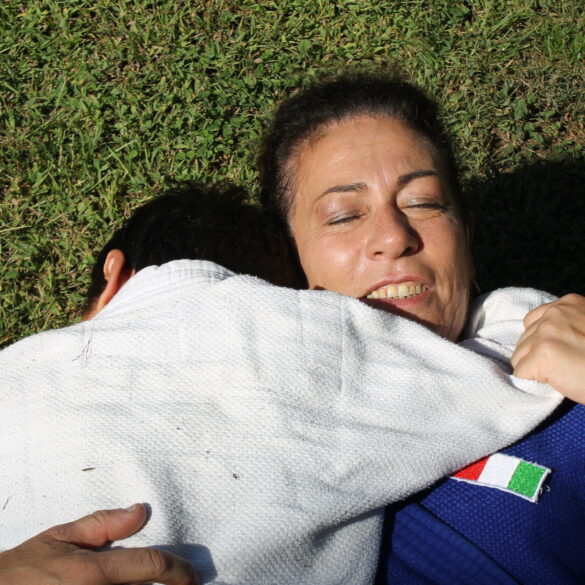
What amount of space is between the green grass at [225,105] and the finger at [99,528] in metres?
2.02

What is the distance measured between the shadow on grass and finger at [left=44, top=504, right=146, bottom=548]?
2510 mm

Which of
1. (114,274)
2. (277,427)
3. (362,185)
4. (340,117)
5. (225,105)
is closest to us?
(277,427)

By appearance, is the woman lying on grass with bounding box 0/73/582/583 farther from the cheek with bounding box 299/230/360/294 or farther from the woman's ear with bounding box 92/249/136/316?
the woman's ear with bounding box 92/249/136/316

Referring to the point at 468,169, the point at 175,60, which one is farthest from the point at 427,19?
the point at 175,60

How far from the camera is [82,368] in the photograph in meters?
1.88

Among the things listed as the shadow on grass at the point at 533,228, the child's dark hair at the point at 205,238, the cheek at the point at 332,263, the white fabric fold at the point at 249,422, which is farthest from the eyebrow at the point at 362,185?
the shadow on grass at the point at 533,228

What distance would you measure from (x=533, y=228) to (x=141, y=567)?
9.49ft

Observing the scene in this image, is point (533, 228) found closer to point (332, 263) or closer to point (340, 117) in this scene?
point (340, 117)

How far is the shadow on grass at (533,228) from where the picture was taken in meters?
3.68

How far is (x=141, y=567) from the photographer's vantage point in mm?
1521

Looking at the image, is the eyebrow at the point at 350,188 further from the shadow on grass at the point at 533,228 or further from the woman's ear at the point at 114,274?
the shadow on grass at the point at 533,228

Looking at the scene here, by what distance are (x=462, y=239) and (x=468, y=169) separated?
1454mm

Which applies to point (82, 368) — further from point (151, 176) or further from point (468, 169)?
point (468, 169)

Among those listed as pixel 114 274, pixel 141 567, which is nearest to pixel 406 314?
pixel 114 274
